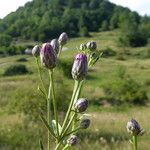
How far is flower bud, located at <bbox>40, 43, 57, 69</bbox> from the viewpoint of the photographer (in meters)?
2.70

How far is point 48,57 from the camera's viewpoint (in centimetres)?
269

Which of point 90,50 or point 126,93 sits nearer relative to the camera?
point 90,50

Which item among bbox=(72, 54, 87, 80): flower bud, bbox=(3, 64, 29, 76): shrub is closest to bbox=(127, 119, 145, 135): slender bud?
bbox=(72, 54, 87, 80): flower bud

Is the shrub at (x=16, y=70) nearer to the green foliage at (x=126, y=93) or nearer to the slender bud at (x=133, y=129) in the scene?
the green foliage at (x=126, y=93)

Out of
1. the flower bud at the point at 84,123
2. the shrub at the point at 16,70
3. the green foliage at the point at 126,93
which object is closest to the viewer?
the flower bud at the point at 84,123

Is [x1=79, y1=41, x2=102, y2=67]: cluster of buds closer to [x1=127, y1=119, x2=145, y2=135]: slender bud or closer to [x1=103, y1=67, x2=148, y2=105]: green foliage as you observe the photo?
[x1=127, y1=119, x2=145, y2=135]: slender bud

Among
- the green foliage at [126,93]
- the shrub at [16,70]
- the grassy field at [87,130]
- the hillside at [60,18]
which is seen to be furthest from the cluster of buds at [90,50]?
the hillside at [60,18]

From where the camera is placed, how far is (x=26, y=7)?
122500 mm

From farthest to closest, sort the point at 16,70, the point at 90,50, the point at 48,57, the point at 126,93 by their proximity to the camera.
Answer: the point at 16,70, the point at 126,93, the point at 90,50, the point at 48,57

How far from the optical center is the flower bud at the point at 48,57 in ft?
8.84

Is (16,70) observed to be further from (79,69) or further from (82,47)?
(79,69)

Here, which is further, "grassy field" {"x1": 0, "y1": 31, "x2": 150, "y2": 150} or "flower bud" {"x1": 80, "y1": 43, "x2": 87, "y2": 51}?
"grassy field" {"x1": 0, "y1": 31, "x2": 150, "y2": 150}

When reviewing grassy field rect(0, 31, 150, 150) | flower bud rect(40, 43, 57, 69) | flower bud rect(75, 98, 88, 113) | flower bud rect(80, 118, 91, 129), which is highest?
flower bud rect(40, 43, 57, 69)

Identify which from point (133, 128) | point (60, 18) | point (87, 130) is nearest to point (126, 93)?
point (87, 130)
